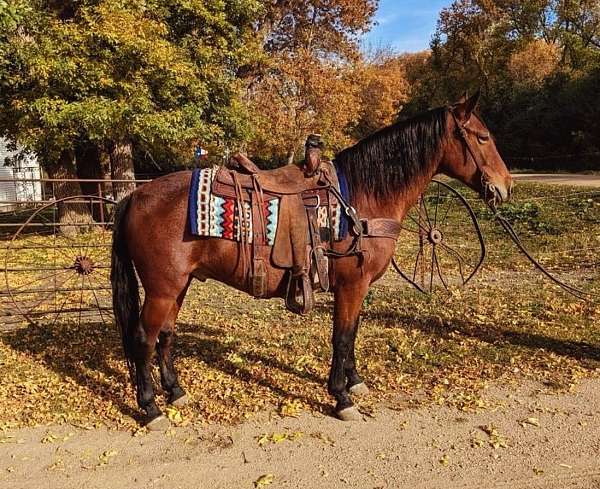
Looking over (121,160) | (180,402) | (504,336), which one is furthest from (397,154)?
(121,160)

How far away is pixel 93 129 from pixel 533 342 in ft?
28.9

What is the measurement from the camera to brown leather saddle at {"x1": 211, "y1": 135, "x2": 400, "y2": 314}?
3332 millimetres

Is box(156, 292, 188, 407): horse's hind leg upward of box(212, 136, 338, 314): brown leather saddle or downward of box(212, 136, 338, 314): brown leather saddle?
downward

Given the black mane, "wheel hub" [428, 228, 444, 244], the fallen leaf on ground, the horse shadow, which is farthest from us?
"wheel hub" [428, 228, 444, 244]

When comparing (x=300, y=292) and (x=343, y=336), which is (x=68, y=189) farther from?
(x=343, y=336)

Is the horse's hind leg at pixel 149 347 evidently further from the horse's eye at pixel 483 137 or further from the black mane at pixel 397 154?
the horse's eye at pixel 483 137

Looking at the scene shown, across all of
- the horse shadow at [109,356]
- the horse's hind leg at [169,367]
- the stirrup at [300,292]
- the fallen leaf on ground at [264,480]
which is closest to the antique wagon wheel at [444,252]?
the stirrup at [300,292]

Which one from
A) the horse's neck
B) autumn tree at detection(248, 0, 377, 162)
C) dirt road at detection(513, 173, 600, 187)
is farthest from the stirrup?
autumn tree at detection(248, 0, 377, 162)

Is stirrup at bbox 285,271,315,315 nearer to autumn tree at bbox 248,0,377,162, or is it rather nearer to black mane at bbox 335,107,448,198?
black mane at bbox 335,107,448,198

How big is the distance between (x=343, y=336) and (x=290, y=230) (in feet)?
2.90

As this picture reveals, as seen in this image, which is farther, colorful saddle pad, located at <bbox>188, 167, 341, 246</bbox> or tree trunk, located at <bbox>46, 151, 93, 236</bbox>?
tree trunk, located at <bbox>46, 151, 93, 236</bbox>

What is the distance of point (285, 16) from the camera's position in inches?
837

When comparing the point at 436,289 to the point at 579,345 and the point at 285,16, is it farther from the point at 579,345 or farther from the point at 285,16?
the point at 285,16

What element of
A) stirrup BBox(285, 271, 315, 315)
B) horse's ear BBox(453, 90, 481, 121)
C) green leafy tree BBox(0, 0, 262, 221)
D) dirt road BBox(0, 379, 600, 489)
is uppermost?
green leafy tree BBox(0, 0, 262, 221)
